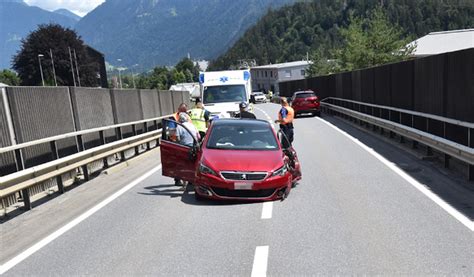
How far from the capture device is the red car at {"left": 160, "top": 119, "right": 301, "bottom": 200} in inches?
320

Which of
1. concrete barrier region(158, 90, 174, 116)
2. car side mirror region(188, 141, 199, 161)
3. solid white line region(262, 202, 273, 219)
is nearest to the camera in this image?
solid white line region(262, 202, 273, 219)

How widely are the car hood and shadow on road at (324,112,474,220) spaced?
2.85 meters

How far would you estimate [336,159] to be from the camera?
42.9 feet

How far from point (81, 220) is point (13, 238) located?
104 cm

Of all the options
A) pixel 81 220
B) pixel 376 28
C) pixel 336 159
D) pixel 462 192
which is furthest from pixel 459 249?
pixel 376 28

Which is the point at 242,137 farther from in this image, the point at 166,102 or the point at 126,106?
the point at 166,102

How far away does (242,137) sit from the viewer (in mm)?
9414

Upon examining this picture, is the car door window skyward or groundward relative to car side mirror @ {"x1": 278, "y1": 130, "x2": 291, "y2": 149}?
skyward

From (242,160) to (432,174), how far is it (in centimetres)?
438

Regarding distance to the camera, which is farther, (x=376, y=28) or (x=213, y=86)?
(x=376, y=28)

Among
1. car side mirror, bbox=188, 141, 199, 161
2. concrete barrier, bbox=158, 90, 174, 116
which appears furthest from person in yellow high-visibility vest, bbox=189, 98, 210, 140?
concrete barrier, bbox=158, 90, 174, 116

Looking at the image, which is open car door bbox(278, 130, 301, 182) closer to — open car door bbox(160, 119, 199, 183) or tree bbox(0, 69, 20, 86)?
open car door bbox(160, 119, 199, 183)

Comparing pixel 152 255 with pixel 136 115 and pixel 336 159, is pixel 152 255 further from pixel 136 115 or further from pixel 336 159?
pixel 136 115

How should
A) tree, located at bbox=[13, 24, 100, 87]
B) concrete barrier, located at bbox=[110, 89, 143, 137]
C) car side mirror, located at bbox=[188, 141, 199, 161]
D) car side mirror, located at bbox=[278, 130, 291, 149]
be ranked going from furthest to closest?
tree, located at bbox=[13, 24, 100, 87] → concrete barrier, located at bbox=[110, 89, 143, 137] → car side mirror, located at bbox=[278, 130, 291, 149] → car side mirror, located at bbox=[188, 141, 199, 161]
